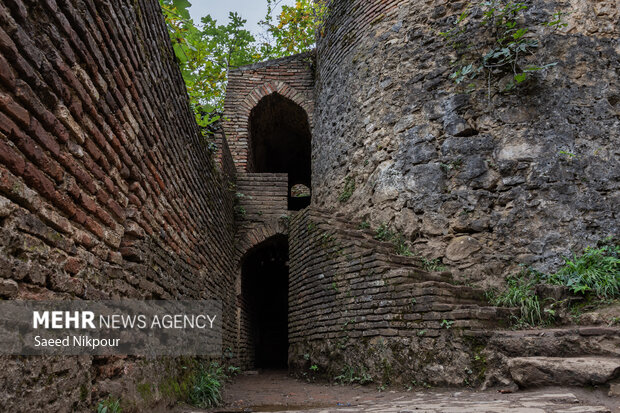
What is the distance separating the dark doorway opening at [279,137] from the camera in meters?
10.9

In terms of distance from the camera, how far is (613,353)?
3.26m

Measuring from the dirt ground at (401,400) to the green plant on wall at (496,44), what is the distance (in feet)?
12.7

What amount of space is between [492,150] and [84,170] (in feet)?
15.9

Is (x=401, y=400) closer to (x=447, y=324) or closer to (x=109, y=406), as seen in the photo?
(x=447, y=324)

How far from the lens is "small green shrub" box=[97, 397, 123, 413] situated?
90.3 inches

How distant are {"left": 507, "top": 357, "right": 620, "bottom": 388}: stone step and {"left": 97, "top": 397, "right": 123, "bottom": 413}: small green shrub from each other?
307 cm

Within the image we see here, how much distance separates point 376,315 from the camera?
4855 millimetres

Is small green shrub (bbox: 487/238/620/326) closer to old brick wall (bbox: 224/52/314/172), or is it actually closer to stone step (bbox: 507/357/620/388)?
stone step (bbox: 507/357/620/388)

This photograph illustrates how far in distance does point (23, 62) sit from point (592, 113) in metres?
5.85

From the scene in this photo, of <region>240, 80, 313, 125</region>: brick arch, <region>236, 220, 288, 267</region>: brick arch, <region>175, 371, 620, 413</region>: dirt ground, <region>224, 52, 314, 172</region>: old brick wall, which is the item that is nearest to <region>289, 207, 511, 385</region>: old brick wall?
<region>175, 371, 620, 413</region>: dirt ground

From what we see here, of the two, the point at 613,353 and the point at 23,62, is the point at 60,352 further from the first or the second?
the point at 613,353

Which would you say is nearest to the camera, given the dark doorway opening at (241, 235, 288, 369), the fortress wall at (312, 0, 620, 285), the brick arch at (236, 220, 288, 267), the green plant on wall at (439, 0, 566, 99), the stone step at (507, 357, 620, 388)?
the stone step at (507, 357, 620, 388)

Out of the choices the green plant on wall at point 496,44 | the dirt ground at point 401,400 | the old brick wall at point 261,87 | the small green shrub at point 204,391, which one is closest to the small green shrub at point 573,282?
the dirt ground at point 401,400

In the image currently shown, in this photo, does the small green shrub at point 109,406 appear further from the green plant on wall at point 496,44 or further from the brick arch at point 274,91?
the brick arch at point 274,91
